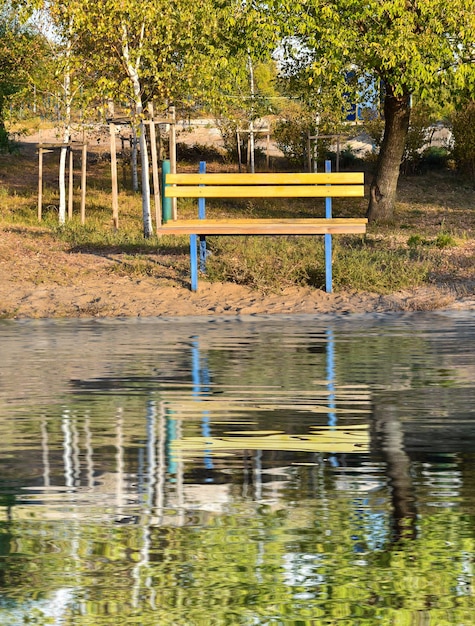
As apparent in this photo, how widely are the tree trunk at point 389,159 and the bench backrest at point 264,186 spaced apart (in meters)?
9.36

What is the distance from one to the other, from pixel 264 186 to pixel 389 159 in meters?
9.97

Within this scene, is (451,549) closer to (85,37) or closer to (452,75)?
(452,75)

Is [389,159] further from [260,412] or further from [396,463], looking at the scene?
[396,463]

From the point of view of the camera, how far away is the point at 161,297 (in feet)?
43.3

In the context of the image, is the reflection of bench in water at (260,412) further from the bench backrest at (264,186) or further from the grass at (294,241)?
the bench backrest at (264,186)

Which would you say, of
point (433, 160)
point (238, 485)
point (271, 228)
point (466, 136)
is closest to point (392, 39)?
point (271, 228)

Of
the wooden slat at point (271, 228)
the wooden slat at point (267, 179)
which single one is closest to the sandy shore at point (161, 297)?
A: the wooden slat at point (271, 228)

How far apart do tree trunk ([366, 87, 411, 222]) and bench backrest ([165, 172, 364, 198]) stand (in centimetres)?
936

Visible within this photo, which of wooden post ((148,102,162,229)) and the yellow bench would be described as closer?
the yellow bench

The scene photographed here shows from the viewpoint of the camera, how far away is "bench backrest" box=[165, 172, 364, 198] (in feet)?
47.0

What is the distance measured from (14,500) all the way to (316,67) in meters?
17.0

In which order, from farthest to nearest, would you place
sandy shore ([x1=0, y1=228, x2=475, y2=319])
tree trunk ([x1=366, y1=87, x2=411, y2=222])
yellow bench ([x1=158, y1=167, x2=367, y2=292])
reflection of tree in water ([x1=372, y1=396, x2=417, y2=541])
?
tree trunk ([x1=366, y1=87, x2=411, y2=222]), yellow bench ([x1=158, y1=167, x2=367, y2=292]), sandy shore ([x1=0, y1=228, x2=475, y2=319]), reflection of tree in water ([x1=372, y1=396, x2=417, y2=541])

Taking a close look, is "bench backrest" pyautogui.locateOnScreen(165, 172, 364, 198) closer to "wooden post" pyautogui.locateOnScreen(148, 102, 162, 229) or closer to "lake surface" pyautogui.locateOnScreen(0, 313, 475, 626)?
"lake surface" pyautogui.locateOnScreen(0, 313, 475, 626)

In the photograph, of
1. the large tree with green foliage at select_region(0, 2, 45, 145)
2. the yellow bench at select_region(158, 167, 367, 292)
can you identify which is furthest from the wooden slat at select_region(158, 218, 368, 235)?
the large tree with green foliage at select_region(0, 2, 45, 145)
